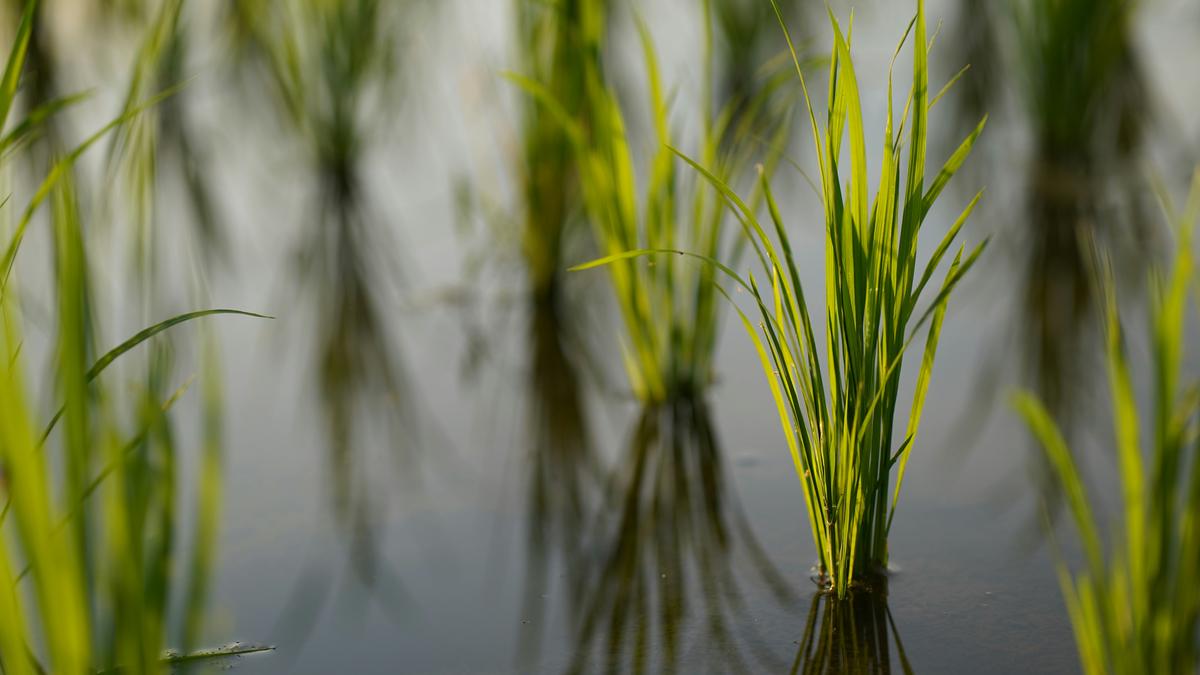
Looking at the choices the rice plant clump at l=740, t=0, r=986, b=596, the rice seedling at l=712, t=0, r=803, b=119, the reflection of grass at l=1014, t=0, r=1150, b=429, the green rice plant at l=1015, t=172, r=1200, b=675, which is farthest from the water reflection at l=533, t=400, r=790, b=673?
the rice seedling at l=712, t=0, r=803, b=119

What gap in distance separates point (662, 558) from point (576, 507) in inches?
7.2

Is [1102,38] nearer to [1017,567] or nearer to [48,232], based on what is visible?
[1017,567]

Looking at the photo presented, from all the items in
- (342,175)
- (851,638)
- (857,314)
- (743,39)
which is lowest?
(851,638)

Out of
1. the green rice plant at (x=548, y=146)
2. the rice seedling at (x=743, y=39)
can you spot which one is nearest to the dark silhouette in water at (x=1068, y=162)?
the rice seedling at (x=743, y=39)

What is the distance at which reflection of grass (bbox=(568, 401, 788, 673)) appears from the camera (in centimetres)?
114

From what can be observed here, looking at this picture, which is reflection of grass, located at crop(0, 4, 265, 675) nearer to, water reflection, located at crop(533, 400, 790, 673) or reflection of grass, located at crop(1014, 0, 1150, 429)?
Answer: water reflection, located at crop(533, 400, 790, 673)

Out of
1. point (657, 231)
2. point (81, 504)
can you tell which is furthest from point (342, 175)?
point (81, 504)

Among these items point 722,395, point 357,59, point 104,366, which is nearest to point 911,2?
point 357,59

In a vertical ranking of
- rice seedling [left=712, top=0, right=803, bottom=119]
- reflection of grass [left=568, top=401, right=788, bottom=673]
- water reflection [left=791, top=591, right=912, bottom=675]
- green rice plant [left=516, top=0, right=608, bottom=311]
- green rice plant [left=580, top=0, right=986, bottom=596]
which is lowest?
water reflection [left=791, top=591, right=912, bottom=675]

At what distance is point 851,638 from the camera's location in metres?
1.10

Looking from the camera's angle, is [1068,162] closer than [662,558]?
No

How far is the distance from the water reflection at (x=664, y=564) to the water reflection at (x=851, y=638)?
0.12ft

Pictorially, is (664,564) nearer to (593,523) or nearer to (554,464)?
(593,523)

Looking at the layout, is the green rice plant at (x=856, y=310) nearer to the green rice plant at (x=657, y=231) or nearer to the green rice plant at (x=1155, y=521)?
the green rice plant at (x=1155, y=521)
